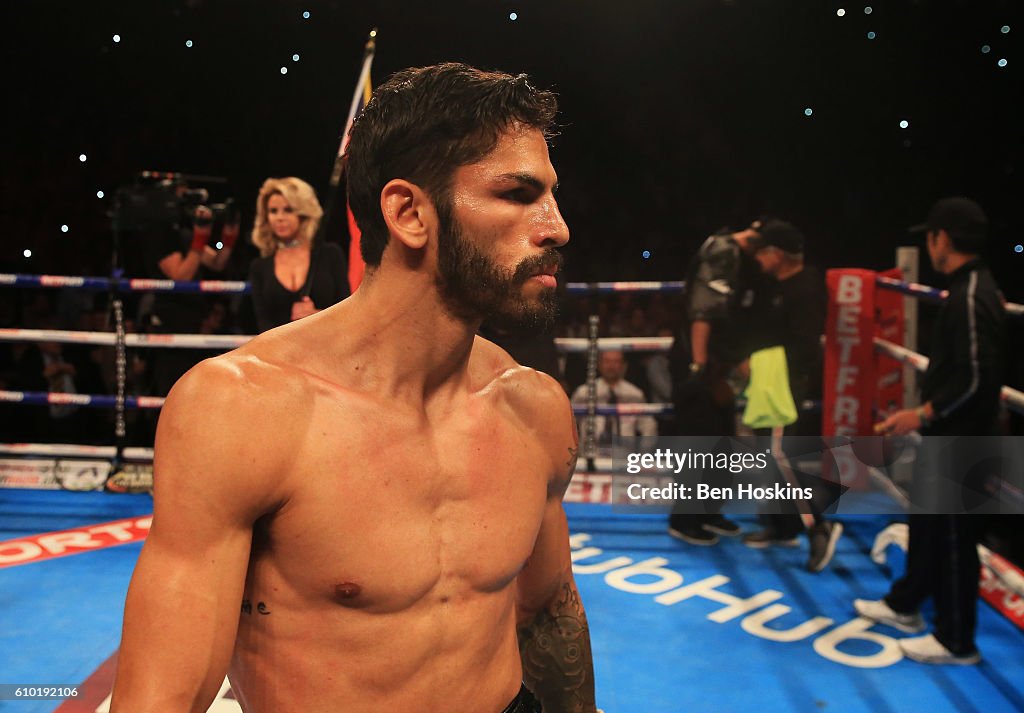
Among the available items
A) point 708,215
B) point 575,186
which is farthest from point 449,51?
point 708,215

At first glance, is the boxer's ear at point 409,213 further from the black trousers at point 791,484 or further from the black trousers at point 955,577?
the black trousers at point 791,484

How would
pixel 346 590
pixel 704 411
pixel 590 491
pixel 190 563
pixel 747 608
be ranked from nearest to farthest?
pixel 190 563, pixel 346 590, pixel 747 608, pixel 704 411, pixel 590 491

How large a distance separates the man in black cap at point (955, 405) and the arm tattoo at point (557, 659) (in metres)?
2.02

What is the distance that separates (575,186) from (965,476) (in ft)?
15.3

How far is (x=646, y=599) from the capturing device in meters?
3.50

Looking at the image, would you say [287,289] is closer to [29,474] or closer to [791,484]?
[29,474]

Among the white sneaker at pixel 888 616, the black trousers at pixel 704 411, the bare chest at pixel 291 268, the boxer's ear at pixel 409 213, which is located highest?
the boxer's ear at pixel 409 213

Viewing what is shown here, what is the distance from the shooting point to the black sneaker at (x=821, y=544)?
3.80 meters

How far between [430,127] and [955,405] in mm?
2490

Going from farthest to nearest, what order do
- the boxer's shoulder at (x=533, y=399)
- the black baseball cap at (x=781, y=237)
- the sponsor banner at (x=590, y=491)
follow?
the sponsor banner at (x=590, y=491)
the black baseball cap at (x=781, y=237)
the boxer's shoulder at (x=533, y=399)

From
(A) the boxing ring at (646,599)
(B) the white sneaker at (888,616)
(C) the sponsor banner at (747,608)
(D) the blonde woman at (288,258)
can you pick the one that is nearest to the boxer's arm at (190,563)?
(A) the boxing ring at (646,599)

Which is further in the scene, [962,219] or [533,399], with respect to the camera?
[962,219]

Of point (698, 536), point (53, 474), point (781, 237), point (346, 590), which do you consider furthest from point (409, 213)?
point (53, 474)

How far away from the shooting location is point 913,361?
13.2 ft
